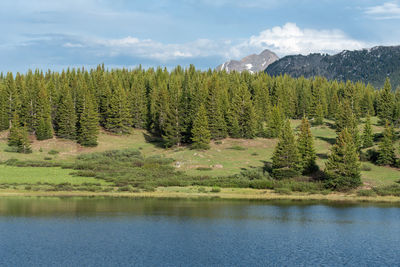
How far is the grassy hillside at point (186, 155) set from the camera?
88938 mm

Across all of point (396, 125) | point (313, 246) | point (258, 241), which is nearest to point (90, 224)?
point (258, 241)

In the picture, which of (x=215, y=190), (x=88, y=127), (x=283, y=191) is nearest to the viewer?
(x=283, y=191)

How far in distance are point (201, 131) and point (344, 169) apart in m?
42.7

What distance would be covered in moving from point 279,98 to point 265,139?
37.2m

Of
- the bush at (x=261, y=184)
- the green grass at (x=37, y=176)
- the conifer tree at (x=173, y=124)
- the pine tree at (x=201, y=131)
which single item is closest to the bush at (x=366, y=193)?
the bush at (x=261, y=184)

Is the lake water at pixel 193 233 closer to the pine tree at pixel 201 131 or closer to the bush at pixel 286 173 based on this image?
the bush at pixel 286 173

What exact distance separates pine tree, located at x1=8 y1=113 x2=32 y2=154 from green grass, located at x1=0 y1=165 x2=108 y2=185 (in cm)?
1698

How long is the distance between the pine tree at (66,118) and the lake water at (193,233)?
5565 centimetres

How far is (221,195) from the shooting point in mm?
78625

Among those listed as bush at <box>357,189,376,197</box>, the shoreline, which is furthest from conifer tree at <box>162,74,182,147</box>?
bush at <box>357,189,376,197</box>

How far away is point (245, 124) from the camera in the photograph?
128 meters

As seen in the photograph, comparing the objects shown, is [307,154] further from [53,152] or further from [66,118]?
[66,118]

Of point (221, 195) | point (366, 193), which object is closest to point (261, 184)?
point (221, 195)

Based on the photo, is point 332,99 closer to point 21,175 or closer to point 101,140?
point 101,140
